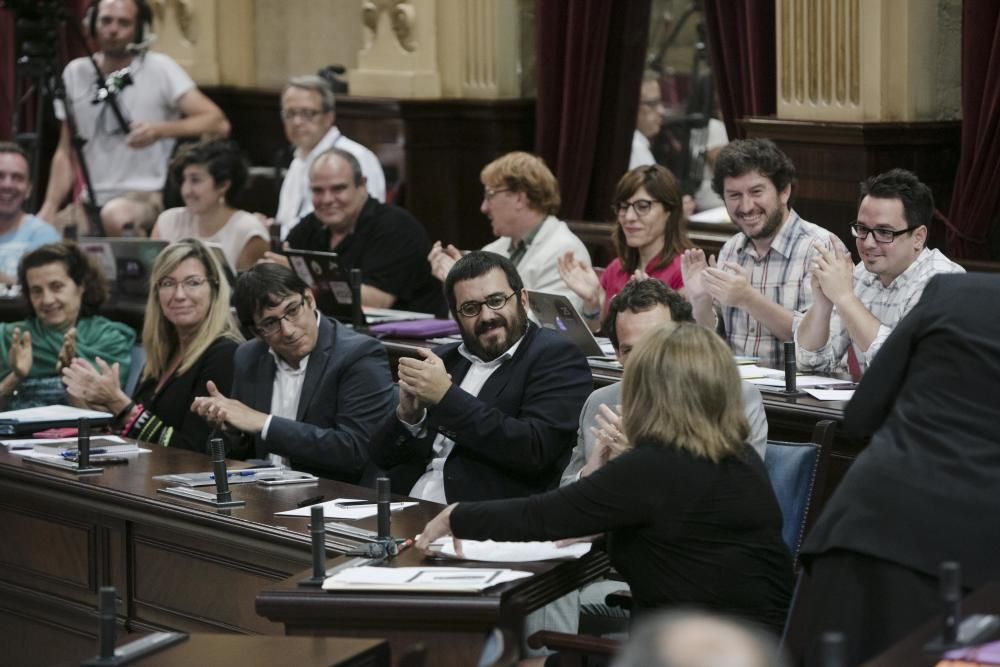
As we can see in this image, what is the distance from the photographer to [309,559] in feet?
11.7

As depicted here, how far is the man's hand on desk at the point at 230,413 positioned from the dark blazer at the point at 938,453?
181 centimetres

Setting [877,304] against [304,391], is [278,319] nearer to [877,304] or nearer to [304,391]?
[304,391]

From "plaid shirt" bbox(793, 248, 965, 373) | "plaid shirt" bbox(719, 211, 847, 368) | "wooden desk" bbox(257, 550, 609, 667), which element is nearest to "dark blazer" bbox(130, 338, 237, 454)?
"plaid shirt" bbox(719, 211, 847, 368)

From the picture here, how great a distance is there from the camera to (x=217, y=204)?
689cm

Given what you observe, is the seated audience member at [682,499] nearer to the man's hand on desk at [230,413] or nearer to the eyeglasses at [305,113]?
the man's hand on desk at [230,413]

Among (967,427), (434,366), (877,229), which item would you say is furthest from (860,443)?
(967,427)

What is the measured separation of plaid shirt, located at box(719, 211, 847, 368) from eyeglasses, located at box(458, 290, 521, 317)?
114cm

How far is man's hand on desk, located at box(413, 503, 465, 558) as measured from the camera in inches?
128

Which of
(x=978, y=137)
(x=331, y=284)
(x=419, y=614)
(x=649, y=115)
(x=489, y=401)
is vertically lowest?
(x=419, y=614)

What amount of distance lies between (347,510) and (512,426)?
→ 1.39ft

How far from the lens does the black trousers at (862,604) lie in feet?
9.37

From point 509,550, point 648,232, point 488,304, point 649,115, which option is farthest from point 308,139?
point 509,550

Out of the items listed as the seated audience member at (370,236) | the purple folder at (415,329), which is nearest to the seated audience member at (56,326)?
the purple folder at (415,329)

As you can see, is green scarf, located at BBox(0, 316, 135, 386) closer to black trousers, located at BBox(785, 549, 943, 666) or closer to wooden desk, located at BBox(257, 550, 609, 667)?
wooden desk, located at BBox(257, 550, 609, 667)
